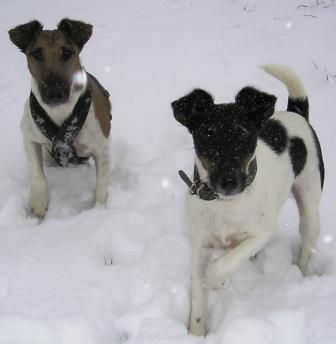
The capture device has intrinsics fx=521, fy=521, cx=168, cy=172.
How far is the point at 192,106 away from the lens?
299 cm

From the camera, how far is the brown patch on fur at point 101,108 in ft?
14.5

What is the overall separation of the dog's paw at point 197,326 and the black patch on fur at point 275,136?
1211 mm

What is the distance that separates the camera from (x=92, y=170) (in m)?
5.23

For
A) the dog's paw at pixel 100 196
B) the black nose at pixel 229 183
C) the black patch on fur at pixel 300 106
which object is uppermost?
the black nose at pixel 229 183

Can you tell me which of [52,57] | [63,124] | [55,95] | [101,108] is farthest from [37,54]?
[101,108]

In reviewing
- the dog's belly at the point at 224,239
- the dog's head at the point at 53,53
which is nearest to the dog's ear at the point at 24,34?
the dog's head at the point at 53,53

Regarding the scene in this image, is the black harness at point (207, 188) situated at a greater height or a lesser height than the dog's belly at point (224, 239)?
greater

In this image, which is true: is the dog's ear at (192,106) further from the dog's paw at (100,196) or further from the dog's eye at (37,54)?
the dog's paw at (100,196)

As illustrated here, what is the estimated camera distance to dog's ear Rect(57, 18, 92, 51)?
4336mm

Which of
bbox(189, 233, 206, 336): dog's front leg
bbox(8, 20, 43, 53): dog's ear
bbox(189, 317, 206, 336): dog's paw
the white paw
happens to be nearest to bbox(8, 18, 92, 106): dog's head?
bbox(8, 20, 43, 53): dog's ear

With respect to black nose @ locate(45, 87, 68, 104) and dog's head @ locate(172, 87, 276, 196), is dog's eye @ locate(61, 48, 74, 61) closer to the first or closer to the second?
black nose @ locate(45, 87, 68, 104)

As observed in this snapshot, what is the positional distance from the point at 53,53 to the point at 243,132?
1972 millimetres

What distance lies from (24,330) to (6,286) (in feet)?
1.50

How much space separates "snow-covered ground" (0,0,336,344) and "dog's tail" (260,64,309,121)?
883 millimetres
